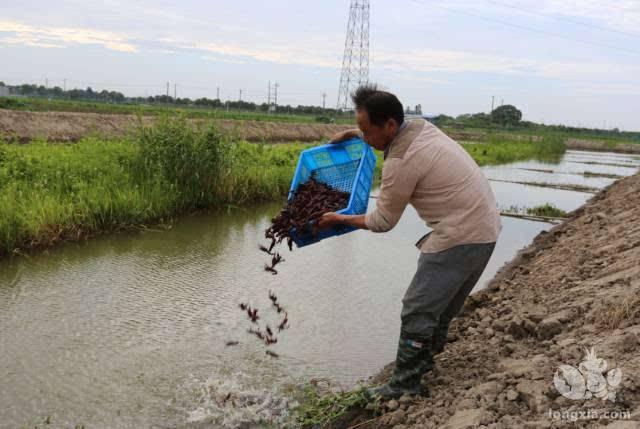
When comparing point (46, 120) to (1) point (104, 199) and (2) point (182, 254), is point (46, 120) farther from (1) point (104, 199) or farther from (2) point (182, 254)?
(2) point (182, 254)

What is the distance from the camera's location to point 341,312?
5125mm

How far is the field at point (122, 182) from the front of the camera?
21.9 ft

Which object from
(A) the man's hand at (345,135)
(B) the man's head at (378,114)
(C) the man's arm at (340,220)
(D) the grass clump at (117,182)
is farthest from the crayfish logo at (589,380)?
(D) the grass clump at (117,182)

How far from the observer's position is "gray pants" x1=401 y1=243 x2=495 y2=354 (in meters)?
2.89

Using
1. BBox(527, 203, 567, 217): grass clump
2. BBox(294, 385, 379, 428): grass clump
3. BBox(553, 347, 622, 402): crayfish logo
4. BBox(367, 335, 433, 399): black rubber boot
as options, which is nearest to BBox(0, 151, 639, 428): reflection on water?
BBox(294, 385, 379, 428): grass clump

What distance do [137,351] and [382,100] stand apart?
260cm

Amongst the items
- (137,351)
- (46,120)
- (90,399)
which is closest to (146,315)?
(137,351)

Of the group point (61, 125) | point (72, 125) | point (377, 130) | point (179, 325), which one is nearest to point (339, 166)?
point (377, 130)

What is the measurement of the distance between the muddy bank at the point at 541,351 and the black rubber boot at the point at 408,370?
0.08 m

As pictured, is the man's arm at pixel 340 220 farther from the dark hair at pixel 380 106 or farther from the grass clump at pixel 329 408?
the grass clump at pixel 329 408

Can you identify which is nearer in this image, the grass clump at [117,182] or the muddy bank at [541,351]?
the muddy bank at [541,351]

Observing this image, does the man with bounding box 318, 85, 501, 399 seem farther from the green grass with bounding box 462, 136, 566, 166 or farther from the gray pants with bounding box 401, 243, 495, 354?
the green grass with bounding box 462, 136, 566, 166

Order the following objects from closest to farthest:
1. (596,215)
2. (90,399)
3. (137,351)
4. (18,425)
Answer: (18,425)
(90,399)
(137,351)
(596,215)

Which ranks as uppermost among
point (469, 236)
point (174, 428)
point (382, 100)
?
point (382, 100)
